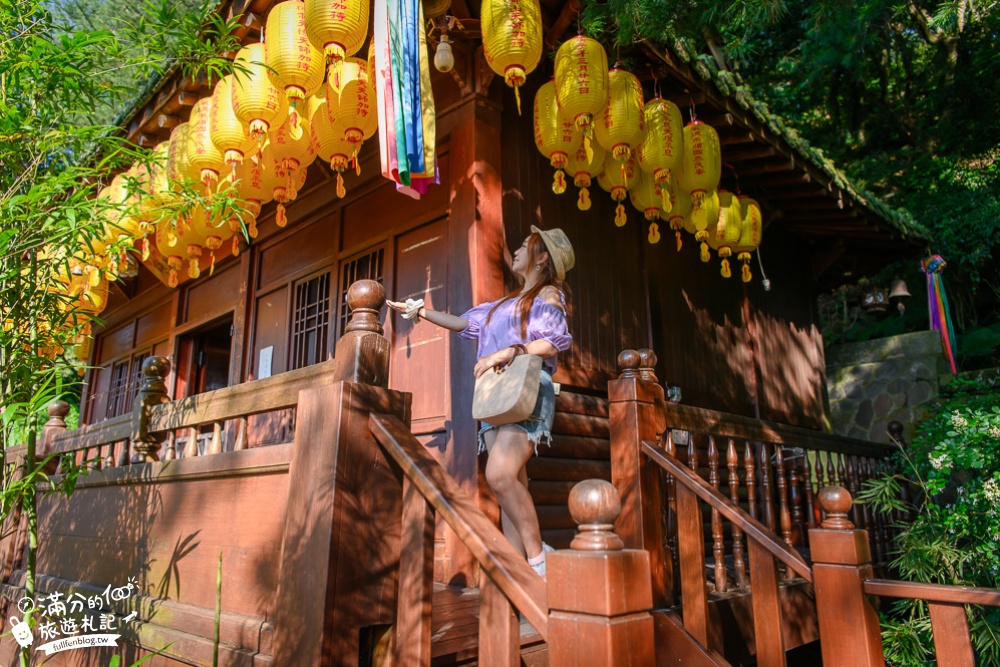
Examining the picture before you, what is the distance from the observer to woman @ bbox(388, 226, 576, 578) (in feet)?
10.9

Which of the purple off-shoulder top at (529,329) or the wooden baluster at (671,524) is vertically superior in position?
the purple off-shoulder top at (529,329)

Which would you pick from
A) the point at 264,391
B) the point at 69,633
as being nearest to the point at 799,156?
the point at 264,391

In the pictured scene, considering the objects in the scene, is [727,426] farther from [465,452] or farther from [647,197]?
[647,197]

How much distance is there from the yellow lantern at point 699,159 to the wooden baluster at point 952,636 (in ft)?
11.1

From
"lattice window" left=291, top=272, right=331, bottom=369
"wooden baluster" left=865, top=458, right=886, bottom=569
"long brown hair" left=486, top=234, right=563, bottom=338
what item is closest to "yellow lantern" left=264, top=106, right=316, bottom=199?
"lattice window" left=291, top=272, right=331, bottom=369

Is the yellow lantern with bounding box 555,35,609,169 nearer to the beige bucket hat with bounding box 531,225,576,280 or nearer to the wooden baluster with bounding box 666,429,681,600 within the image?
the beige bucket hat with bounding box 531,225,576,280

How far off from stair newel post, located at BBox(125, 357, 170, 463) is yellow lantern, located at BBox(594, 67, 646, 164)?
3.04 m

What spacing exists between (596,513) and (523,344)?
1.75m

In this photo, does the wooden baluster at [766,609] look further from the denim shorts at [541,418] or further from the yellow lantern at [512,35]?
the yellow lantern at [512,35]

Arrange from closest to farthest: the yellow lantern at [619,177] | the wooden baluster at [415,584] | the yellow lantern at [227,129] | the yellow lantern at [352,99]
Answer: the wooden baluster at [415,584] < the yellow lantern at [352,99] < the yellow lantern at [227,129] < the yellow lantern at [619,177]

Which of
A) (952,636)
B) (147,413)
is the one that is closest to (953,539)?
(952,636)

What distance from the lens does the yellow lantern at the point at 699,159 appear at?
17.0ft

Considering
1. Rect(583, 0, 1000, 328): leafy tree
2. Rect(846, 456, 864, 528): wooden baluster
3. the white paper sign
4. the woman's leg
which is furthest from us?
Rect(583, 0, 1000, 328): leafy tree

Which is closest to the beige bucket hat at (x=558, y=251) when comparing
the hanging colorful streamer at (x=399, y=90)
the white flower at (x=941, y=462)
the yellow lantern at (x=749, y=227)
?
the hanging colorful streamer at (x=399, y=90)
